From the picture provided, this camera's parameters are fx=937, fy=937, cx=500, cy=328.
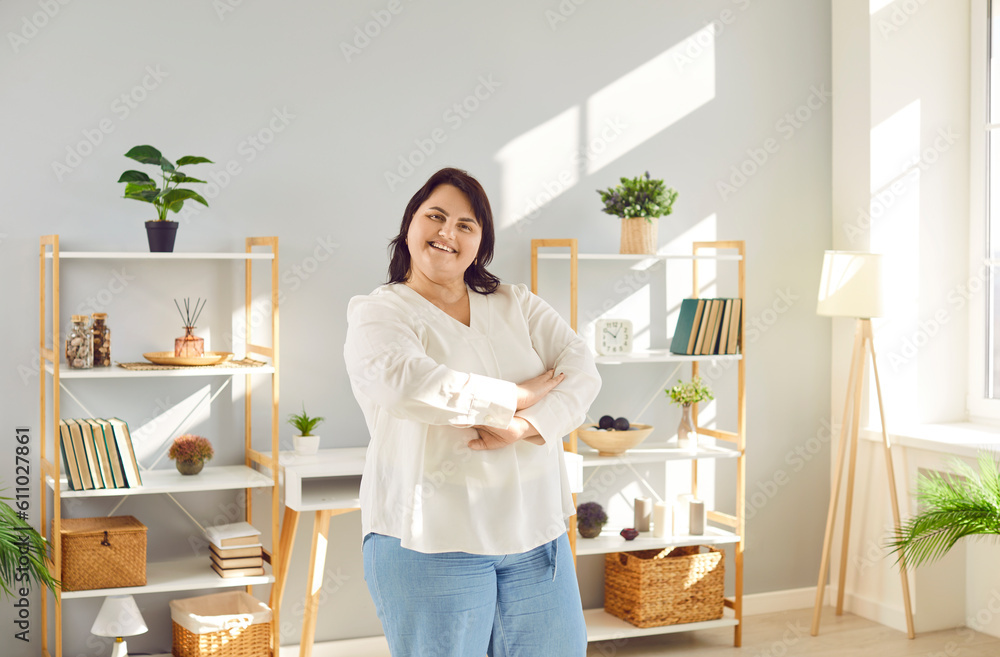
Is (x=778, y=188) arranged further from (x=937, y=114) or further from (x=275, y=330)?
(x=275, y=330)

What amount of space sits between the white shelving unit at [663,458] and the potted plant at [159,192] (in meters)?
1.26

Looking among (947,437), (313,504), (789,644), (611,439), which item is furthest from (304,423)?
(947,437)

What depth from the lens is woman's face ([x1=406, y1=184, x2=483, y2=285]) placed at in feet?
6.04

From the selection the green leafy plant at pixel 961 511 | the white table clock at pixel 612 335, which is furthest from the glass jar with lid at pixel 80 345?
the green leafy plant at pixel 961 511

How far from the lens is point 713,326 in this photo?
3.63m

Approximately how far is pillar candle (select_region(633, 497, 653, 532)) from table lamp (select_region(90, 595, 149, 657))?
6.00 ft

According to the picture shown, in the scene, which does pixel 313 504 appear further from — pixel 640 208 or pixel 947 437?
pixel 947 437

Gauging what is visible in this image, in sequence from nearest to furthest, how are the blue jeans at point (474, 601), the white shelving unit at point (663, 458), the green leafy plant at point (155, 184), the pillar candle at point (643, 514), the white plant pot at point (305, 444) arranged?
the blue jeans at point (474, 601), the green leafy plant at point (155, 184), the white plant pot at point (305, 444), the white shelving unit at point (663, 458), the pillar candle at point (643, 514)

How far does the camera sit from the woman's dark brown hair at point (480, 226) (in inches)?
74.4

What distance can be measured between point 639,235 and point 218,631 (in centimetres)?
203

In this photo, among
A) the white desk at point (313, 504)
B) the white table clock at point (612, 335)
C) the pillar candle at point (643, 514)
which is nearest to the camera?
the white desk at point (313, 504)

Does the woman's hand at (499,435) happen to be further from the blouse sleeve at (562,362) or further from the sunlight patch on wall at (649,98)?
the sunlight patch on wall at (649,98)

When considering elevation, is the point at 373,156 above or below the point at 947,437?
above

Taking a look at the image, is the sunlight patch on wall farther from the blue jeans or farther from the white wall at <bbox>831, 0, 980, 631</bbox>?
the blue jeans
